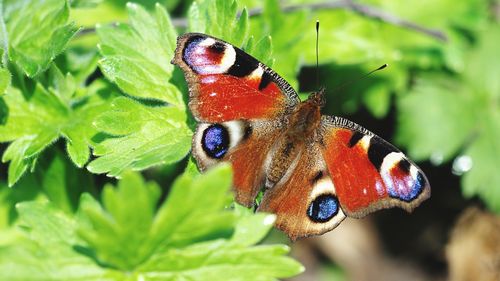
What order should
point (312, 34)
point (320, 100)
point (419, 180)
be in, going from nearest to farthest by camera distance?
point (419, 180) < point (320, 100) < point (312, 34)

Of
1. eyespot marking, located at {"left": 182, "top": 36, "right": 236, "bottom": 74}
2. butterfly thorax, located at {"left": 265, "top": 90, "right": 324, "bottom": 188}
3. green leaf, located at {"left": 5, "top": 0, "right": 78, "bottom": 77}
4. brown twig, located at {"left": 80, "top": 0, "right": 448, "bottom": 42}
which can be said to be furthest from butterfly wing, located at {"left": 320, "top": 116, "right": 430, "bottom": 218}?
brown twig, located at {"left": 80, "top": 0, "right": 448, "bottom": 42}

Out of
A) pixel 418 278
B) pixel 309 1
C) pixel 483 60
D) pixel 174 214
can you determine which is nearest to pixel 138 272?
pixel 174 214

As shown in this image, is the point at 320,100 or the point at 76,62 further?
the point at 76,62

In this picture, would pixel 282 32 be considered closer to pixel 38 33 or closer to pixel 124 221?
pixel 38 33

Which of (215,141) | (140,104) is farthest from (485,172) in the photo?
(140,104)

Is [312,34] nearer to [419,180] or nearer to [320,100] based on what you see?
[320,100]

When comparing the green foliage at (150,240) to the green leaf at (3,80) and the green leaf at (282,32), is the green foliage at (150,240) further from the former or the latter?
the green leaf at (282,32)
